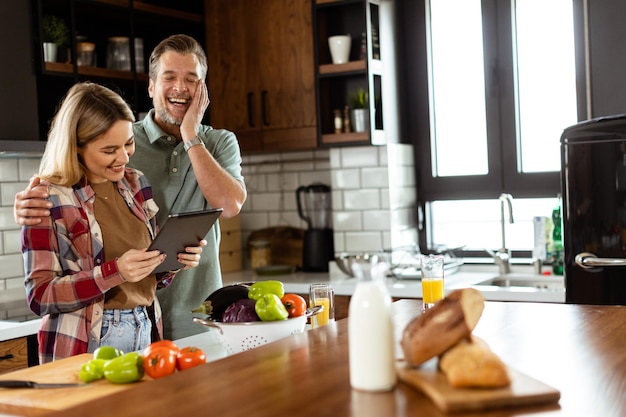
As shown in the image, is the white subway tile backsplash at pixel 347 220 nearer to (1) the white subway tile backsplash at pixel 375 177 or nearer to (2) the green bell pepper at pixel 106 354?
(1) the white subway tile backsplash at pixel 375 177

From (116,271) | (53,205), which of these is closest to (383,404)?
(116,271)

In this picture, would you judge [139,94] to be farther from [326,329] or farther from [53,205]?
[326,329]

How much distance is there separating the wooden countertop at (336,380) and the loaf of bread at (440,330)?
68 mm

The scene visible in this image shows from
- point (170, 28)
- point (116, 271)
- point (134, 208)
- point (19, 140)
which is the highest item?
point (170, 28)

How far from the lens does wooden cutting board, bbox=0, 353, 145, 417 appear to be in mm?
1627

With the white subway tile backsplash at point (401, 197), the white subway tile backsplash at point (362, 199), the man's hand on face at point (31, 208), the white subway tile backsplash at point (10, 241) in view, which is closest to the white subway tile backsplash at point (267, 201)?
the white subway tile backsplash at point (362, 199)

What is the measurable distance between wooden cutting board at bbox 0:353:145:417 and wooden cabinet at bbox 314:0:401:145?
267 cm

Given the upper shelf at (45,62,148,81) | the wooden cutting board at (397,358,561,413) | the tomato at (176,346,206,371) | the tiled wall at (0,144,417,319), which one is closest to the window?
the tiled wall at (0,144,417,319)

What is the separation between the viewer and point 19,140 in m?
3.59

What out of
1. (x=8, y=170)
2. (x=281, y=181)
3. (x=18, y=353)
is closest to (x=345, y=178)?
(x=281, y=181)

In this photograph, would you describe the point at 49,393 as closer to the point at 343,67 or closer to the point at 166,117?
the point at 166,117

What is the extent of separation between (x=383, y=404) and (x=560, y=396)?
0.28m

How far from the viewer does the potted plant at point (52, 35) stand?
3.84m

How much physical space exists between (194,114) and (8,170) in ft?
5.05
